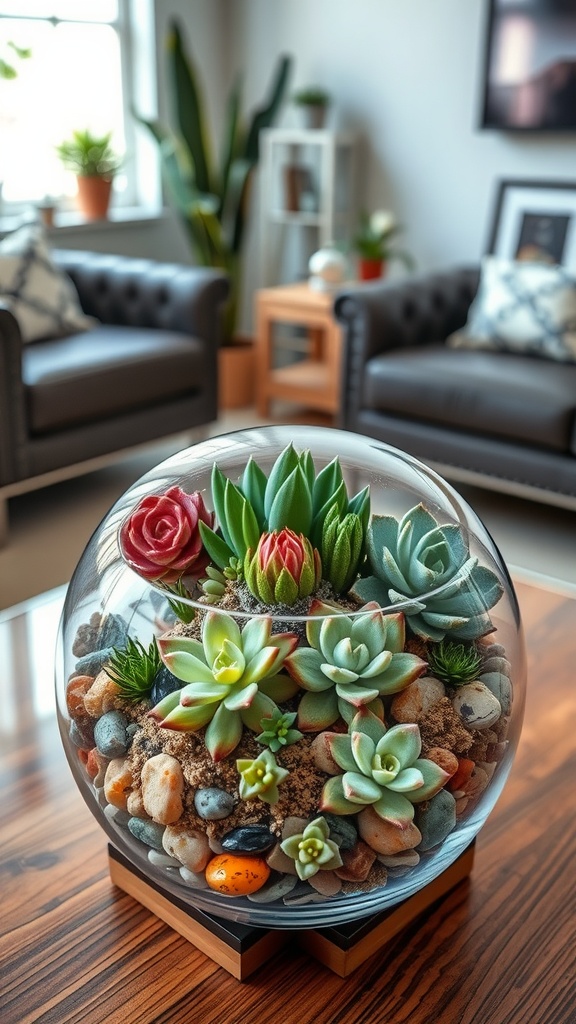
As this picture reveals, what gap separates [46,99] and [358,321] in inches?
69.2

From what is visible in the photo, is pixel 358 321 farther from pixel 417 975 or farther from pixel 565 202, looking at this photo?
pixel 417 975

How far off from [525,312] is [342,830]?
264cm

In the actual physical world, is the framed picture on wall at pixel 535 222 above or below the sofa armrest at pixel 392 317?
above

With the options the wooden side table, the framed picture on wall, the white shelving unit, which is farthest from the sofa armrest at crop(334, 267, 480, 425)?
the white shelving unit

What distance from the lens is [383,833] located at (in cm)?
62

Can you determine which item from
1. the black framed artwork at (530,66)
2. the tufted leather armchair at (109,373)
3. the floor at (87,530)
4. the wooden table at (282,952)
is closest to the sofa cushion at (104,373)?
the tufted leather armchair at (109,373)

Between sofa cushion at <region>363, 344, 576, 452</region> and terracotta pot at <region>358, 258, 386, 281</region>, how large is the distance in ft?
2.53

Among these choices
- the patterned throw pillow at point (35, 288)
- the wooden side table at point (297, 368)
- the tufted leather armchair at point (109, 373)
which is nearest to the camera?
the tufted leather armchair at point (109, 373)

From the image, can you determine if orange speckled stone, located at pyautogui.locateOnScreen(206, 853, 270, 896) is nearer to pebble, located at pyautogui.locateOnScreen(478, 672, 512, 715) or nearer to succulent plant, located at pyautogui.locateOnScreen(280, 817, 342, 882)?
succulent plant, located at pyautogui.locateOnScreen(280, 817, 342, 882)

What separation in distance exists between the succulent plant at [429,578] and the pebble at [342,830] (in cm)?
13

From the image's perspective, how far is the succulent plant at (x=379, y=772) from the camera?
1.97 feet

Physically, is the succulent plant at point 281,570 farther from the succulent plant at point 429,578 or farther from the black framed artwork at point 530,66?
the black framed artwork at point 530,66

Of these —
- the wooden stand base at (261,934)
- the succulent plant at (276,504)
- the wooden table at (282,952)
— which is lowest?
the wooden table at (282,952)

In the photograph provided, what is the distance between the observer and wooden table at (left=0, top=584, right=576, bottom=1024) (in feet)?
2.20
